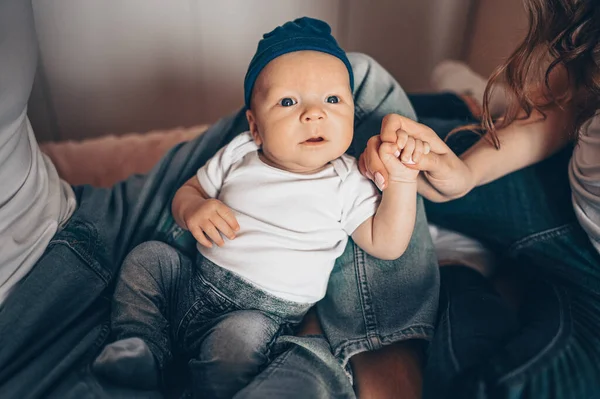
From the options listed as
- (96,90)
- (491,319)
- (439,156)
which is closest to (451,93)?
(439,156)

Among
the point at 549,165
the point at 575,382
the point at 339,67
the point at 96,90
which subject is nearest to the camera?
the point at 575,382

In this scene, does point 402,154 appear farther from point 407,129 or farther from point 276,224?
point 276,224

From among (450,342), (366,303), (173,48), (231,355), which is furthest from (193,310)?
(173,48)

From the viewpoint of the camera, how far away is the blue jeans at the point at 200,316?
0.68 m

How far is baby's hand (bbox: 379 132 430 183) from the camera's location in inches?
28.2

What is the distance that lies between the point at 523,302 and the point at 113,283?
0.65 m

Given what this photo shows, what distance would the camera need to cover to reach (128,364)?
66cm

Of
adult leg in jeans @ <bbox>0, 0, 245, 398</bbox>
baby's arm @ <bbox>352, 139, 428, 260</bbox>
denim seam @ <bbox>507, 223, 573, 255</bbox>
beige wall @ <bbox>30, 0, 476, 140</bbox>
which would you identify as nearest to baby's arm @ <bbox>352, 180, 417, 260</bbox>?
baby's arm @ <bbox>352, 139, 428, 260</bbox>

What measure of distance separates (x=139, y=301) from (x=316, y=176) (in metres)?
0.31

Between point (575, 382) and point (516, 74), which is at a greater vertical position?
point (516, 74)

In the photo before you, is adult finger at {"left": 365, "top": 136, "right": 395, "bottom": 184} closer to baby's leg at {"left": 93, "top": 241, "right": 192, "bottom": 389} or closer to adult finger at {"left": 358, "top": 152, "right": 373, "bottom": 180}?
adult finger at {"left": 358, "top": 152, "right": 373, "bottom": 180}

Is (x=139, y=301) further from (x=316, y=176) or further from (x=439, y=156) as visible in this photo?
(x=439, y=156)

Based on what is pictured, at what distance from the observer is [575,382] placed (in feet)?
2.16

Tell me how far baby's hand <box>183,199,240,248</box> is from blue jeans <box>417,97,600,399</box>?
0.33 m
